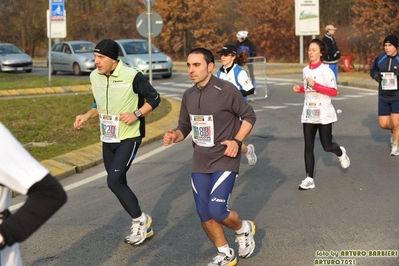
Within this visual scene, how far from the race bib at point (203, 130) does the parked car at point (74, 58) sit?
24.2 meters

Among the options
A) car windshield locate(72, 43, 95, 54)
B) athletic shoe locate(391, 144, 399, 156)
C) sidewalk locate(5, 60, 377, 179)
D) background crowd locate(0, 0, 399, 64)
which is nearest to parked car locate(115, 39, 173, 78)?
car windshield locate(72, 43, 95, 54)

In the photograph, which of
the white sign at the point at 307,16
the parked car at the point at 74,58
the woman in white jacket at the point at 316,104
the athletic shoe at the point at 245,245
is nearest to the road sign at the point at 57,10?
the parked car at the point at 74,58

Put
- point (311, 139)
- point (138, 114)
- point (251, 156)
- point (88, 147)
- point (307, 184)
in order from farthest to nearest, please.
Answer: point (88, 147) < point (251, 156) < point (311, 139) < point (307, 184) < point (138, 114)

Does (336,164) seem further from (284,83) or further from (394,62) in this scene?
(284,83)

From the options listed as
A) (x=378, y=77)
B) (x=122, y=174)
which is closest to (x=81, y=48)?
(x=378, y=77)

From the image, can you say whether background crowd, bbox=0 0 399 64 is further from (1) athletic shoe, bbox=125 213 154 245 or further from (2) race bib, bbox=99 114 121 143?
(1) athletic shoe, bbox=125 213 154 245

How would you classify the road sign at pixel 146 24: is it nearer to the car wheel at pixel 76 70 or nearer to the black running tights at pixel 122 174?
the black running tights at pixel 122 174

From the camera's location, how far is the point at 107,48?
663cm

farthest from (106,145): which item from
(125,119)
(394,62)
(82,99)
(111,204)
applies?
(82,99)

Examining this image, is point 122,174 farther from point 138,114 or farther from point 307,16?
point 307,16

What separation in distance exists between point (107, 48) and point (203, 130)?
4.46 ft

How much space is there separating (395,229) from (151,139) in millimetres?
6747

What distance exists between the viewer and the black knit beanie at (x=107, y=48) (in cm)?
660

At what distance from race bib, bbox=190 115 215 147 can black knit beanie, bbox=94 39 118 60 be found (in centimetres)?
118
